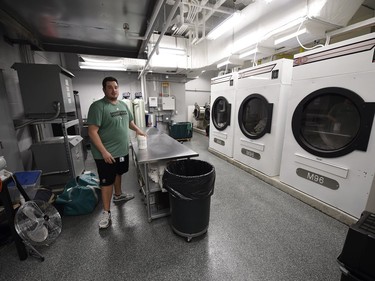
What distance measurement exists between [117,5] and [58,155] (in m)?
2.18

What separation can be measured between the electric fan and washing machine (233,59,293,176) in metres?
3.01

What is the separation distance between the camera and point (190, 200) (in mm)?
1539

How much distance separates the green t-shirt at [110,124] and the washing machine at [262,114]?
2.22 meters

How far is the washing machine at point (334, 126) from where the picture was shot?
167cm

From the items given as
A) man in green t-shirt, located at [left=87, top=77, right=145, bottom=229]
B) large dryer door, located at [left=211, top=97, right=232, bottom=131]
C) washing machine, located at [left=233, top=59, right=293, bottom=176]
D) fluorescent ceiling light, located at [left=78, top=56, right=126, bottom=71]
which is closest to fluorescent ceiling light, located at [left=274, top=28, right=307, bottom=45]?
washing machine, located at [left=233, top=59, right=293, bottom=176]

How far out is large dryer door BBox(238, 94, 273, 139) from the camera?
2.87 meters

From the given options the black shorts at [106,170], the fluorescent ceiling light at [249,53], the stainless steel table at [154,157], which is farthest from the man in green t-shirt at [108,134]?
the fluorescent ceiling light at [249,53]

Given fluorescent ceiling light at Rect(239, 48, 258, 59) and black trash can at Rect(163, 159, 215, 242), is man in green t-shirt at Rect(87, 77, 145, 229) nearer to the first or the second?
black trash can at Rect(163, 159, 215, 242)

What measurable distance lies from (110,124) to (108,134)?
0.11 metres

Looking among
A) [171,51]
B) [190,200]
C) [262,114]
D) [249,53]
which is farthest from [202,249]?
[171,51]

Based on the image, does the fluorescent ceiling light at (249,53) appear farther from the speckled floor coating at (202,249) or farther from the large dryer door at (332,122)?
the speckled floor coating at (202,249)

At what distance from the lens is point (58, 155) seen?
2506 mm

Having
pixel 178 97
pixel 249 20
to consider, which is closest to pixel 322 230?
pixel 249 20

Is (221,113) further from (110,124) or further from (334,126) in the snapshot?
(110,124)
